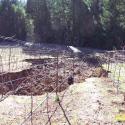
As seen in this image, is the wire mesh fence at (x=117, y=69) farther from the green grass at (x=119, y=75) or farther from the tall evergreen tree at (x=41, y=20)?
the tall evergreen tree at (x=41, y=20)

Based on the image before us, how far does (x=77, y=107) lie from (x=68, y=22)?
53.3 feet

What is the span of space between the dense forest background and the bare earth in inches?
511

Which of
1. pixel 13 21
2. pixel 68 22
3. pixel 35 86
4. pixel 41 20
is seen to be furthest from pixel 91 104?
pixel 13 21

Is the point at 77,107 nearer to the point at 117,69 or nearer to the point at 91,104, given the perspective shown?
the point at 91,104

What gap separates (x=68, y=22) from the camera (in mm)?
24250

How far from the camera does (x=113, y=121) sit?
7527 millimetres

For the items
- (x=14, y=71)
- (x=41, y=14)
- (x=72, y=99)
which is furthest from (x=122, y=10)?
(x=72, y=99)

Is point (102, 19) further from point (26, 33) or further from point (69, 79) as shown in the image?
point (69, 79)

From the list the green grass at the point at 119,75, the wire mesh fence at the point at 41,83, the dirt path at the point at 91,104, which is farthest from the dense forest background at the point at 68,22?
the dirt path at the point at 91,104

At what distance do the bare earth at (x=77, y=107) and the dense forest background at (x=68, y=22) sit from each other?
1297 cm

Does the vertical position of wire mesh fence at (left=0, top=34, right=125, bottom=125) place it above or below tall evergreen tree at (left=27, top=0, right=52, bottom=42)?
below

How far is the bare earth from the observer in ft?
24.9

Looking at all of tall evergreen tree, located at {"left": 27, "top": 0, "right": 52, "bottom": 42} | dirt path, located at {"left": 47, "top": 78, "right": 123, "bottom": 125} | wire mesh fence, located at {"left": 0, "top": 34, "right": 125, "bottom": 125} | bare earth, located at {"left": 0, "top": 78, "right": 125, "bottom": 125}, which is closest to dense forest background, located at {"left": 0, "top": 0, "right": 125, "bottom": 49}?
tall evergreen tree, located at {"left": 27, "top": 0, "right": 52, "bottom": 42}

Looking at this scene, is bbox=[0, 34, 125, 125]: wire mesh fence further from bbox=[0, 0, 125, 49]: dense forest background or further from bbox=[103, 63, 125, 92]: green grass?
bbox=[0, 0, 125, 49]: dense forest background
